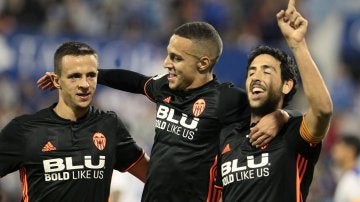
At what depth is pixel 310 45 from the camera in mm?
15516

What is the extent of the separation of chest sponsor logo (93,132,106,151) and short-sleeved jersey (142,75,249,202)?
0.34 metres

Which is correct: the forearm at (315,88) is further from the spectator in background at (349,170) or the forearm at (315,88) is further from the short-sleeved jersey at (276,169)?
the spectator in background at (349,170)

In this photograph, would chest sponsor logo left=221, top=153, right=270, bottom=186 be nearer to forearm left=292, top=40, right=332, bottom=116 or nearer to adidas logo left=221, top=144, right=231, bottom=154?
adidas logo left=221, top=144, right=231, bottom=154

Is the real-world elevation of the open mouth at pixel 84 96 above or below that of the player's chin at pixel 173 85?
below

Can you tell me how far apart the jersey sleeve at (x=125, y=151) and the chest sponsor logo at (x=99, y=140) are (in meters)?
0.17

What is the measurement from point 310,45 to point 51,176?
30.2ft

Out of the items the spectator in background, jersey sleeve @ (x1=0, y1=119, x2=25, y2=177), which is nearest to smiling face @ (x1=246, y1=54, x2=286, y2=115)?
jersey sleeve @ (x1=0, y1=119, x2=25, y2=177)

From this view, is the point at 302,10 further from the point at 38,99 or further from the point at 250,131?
the point at 250,131

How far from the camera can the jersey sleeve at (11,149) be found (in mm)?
6863

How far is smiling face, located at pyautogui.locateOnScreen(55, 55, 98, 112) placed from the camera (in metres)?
6.93

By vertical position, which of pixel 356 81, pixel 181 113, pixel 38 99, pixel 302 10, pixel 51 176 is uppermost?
pixel 302 10

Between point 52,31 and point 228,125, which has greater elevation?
point 52,31

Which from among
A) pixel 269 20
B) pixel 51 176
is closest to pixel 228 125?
pixel 51 176

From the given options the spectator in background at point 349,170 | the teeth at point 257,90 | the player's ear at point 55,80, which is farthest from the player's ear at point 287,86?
the spectator in background at point 349,170
